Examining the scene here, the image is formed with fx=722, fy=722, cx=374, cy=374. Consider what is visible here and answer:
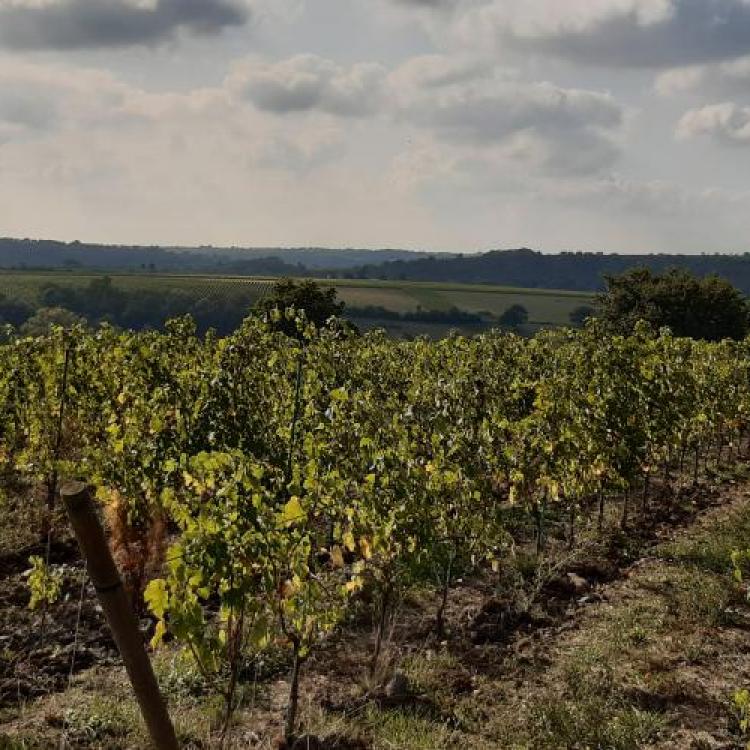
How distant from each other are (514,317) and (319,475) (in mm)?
132936

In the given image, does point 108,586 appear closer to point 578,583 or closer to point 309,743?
point 309,743

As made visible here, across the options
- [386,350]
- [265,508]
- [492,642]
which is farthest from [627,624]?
[386,350]

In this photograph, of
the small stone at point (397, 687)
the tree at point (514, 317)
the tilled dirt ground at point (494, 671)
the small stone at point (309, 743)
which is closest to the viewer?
the small stone at point (309, 743)

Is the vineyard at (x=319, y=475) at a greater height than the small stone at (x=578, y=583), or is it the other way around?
the vineyard at (x=319, y=475)

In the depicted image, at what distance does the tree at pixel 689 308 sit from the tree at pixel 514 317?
7945 cm

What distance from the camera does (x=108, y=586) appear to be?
354 centimetres

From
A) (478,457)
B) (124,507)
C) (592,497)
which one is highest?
(478,457)

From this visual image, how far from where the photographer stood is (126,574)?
10688 mm

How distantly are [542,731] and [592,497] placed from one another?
11.5 meters

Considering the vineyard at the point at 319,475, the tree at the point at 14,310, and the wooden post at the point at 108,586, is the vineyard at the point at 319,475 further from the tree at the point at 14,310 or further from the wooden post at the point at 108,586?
the tree at the point at 14,310

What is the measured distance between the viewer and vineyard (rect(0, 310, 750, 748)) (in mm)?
6215

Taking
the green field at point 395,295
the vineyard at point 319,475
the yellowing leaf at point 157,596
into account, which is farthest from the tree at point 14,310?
the yellowing leaf at point 157,596

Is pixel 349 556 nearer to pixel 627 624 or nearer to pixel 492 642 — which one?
pixel 492 642

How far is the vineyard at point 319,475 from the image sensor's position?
621 centimetres
